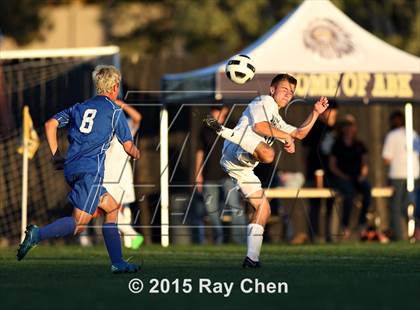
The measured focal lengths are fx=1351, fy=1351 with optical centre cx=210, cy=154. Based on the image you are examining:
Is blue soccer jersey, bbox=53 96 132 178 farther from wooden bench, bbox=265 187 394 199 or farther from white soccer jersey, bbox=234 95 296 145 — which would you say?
wooden bench, bbox=265 187 394 199

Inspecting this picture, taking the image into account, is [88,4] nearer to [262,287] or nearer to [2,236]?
[2,236]

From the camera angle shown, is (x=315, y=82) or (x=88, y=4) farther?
(x=88, y=4)

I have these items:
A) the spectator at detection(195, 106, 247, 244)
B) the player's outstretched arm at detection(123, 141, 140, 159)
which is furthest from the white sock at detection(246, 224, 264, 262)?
the spectator at detection(195, 106, 247, 244)

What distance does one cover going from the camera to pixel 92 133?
471 inches

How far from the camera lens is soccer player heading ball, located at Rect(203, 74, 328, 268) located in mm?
12672

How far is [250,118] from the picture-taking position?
42.2 ft

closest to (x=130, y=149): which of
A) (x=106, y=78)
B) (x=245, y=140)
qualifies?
(x=106, y=78)

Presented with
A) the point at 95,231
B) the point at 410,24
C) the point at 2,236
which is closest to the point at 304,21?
the point at 95,231

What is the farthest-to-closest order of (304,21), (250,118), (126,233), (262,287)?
(304,21)
(126,233)
(250,118)
(262,287)

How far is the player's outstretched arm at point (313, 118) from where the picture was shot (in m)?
12.5

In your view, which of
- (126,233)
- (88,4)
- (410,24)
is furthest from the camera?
(88,4)

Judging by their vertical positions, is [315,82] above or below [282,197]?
above

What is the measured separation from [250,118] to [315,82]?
5106 millimetres

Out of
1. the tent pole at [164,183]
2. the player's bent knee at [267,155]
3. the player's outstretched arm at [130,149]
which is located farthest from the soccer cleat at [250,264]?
the tent pole at [164,183]
